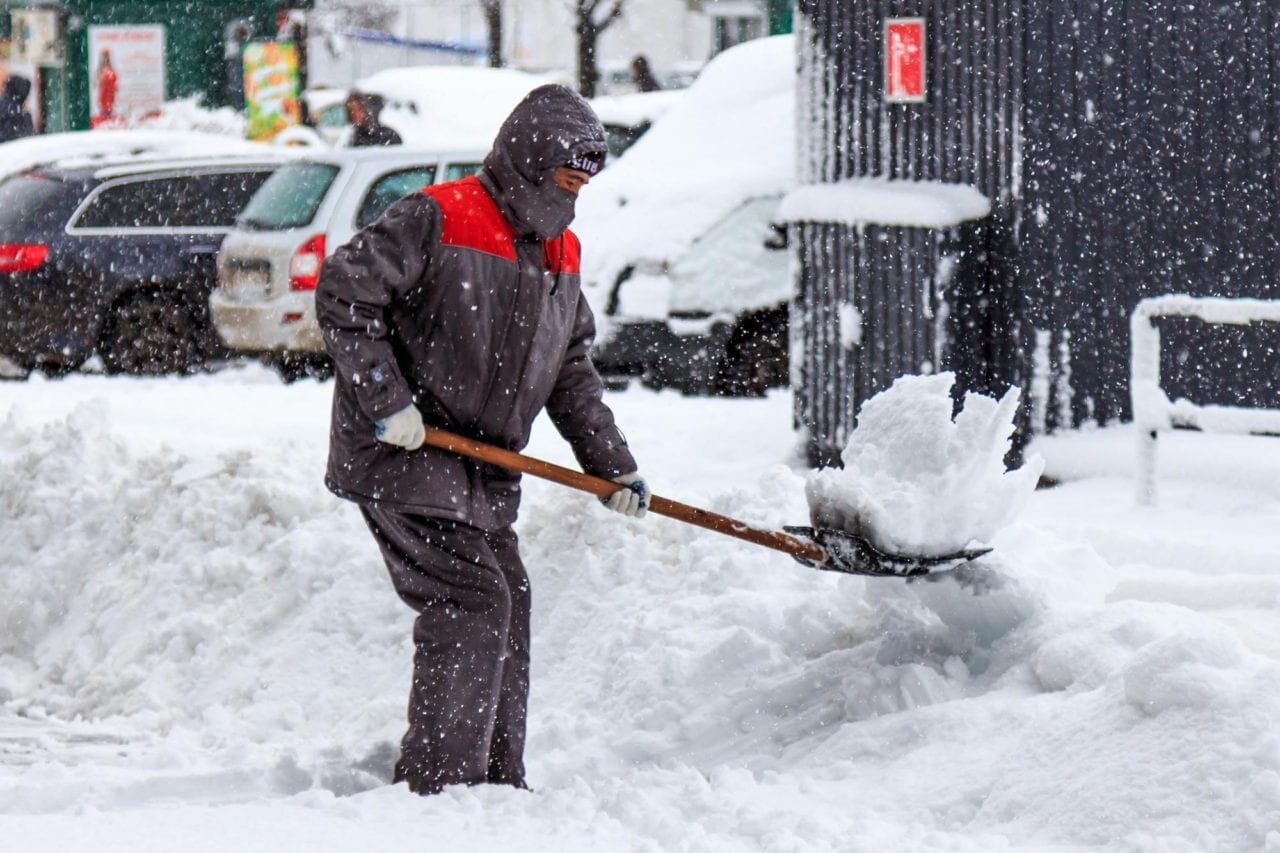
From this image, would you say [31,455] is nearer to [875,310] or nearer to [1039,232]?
[875,310]

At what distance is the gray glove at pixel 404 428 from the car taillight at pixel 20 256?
961 centimetres

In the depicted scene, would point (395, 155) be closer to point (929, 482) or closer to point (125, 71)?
point (929, 482)

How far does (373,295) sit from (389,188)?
9044 mm

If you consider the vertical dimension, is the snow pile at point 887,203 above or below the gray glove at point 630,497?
above

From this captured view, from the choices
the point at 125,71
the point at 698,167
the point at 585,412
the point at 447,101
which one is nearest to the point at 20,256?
the point at 698,167

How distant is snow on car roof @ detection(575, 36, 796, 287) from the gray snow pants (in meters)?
6.72

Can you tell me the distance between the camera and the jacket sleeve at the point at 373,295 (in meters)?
4.50

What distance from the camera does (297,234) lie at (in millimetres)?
12953

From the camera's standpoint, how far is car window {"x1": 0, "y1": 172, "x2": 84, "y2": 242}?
13.7m

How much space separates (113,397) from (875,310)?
455 cm

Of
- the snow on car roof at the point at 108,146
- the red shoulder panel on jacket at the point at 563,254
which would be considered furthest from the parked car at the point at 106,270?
the red shoulder panel on jacket at the point at 563,254

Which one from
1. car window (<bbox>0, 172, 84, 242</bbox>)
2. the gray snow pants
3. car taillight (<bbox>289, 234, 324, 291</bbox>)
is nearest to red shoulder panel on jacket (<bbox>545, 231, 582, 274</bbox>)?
the gray snow pants

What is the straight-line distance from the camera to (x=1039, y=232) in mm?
8508

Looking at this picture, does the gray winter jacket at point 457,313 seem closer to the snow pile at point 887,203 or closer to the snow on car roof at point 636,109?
the snow pile at point 887,203
